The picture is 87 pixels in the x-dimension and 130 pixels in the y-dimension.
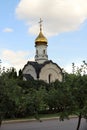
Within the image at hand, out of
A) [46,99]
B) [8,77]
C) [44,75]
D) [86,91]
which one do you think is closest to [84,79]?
[86,91]

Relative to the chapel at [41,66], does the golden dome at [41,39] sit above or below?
above

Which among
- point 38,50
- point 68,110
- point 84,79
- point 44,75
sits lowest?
point 68,110

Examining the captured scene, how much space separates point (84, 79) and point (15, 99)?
3.15 metres

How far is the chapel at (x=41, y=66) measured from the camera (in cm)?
7538

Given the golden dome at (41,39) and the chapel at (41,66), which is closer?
the chapel at (41,66)

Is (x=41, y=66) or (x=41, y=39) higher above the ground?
(x=41, y=39)

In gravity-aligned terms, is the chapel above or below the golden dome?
below

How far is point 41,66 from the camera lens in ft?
249

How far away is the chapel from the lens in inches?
2968

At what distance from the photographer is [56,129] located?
2803 centimetres

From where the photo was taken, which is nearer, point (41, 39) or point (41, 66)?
point (41, 66)

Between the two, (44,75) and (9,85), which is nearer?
(9,85)

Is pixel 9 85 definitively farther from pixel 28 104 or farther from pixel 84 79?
pixel 84 79

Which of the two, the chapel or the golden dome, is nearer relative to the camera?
the chapel
